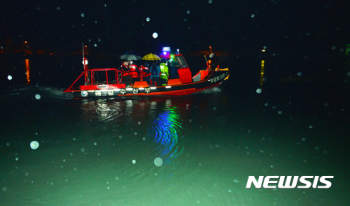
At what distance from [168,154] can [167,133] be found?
1.39 metres

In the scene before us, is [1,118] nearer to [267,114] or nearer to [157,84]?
[157,84]

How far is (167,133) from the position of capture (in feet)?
21.1

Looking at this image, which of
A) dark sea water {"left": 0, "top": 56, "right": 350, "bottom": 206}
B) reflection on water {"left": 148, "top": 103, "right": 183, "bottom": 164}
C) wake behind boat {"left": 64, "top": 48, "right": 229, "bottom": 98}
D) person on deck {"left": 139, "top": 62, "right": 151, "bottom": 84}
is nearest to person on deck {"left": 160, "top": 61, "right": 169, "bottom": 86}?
wake behind boat {"left": 64, "top": 48, "right": 229, "bottom": 98}

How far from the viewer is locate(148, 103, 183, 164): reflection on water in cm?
517

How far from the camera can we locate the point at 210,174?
13.9 ft

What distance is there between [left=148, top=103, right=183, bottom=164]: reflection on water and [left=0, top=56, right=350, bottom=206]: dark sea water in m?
0.02

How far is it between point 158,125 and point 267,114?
3.89 metres

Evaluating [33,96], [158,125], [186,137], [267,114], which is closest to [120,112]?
[158,125]

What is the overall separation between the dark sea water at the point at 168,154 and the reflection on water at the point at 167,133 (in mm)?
23

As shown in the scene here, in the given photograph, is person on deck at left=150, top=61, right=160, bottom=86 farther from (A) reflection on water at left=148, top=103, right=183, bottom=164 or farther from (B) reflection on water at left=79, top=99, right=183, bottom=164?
(A) reflection on water at left=148, top=103, right=183, bottom=164

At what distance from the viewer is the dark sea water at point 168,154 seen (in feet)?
11.9

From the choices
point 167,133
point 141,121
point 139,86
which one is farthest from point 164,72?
point 167,133

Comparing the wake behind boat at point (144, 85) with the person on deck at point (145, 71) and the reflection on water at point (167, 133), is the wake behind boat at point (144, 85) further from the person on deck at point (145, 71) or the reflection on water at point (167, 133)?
the reflection on water at point (167, 133)

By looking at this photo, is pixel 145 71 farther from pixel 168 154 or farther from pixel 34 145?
pixel 168 154
